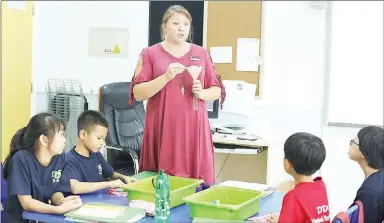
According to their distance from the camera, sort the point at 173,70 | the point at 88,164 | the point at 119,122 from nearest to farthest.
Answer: the point at 173,70 → the point at 88,164 → the point at 119,122

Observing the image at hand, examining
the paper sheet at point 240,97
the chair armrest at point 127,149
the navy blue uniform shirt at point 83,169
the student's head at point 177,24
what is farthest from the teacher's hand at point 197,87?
the paper sheet at point 240,97

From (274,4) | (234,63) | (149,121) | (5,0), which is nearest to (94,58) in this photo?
(5,0)

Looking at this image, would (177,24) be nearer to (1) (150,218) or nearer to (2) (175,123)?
(2) (175,123)

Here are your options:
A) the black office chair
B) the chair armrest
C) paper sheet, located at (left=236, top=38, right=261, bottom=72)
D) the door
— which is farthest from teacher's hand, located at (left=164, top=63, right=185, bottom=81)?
the door

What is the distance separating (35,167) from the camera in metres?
2.07

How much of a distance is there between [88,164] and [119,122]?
4.21ft

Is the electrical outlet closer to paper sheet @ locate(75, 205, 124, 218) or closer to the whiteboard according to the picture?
the whiteboard

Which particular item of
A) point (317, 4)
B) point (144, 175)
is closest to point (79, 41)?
point (317, 4)

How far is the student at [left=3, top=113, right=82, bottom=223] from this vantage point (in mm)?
1990

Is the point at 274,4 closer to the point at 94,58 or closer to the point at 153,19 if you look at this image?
the point at 153,19

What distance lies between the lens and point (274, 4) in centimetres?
400

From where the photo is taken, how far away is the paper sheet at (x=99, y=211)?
71.7 inches

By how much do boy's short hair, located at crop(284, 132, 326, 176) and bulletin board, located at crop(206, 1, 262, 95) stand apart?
228 cm

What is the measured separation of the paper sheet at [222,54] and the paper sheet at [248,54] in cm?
7
